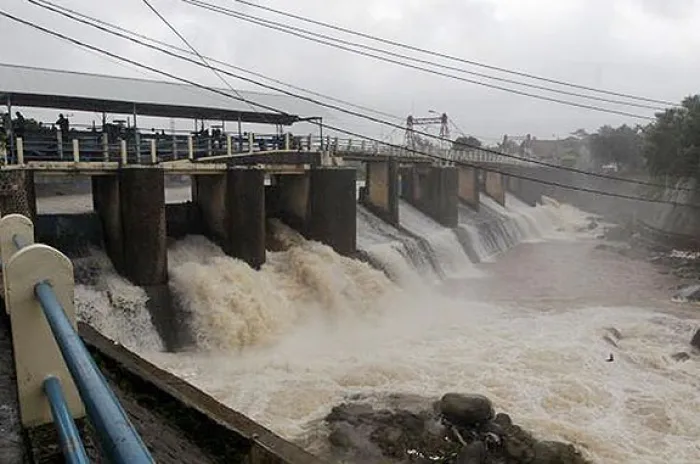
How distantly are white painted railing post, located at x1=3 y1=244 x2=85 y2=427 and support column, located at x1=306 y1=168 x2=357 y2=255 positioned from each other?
16.1 m

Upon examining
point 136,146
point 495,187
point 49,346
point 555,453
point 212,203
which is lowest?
point 555,453

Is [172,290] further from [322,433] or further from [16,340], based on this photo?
[16,340]

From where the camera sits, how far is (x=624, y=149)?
66250 millimetres

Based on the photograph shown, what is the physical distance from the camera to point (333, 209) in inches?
757

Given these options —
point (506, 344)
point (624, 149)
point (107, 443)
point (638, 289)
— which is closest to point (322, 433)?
point (506, 344)

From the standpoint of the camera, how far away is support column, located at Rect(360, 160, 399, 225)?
25781mm

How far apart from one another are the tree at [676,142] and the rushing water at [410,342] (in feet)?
49.1

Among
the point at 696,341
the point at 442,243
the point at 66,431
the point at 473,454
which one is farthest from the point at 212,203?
the point at 66,431

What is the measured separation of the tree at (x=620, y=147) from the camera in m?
64.7

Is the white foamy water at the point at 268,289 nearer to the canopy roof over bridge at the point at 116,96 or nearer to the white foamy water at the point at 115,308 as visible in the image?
the white foamy water at the point at 115,308

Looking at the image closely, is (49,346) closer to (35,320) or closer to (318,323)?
(35,320)

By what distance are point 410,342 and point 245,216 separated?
5.34 m

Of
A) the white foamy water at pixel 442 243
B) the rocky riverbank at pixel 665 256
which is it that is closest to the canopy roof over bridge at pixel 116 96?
the white foamy water at pixel 442 243

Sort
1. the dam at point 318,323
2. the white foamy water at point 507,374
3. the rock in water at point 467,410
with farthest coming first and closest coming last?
the white foamy water at point 507,374 < the dam at point 318,323 < the rock in water at point 467,410
